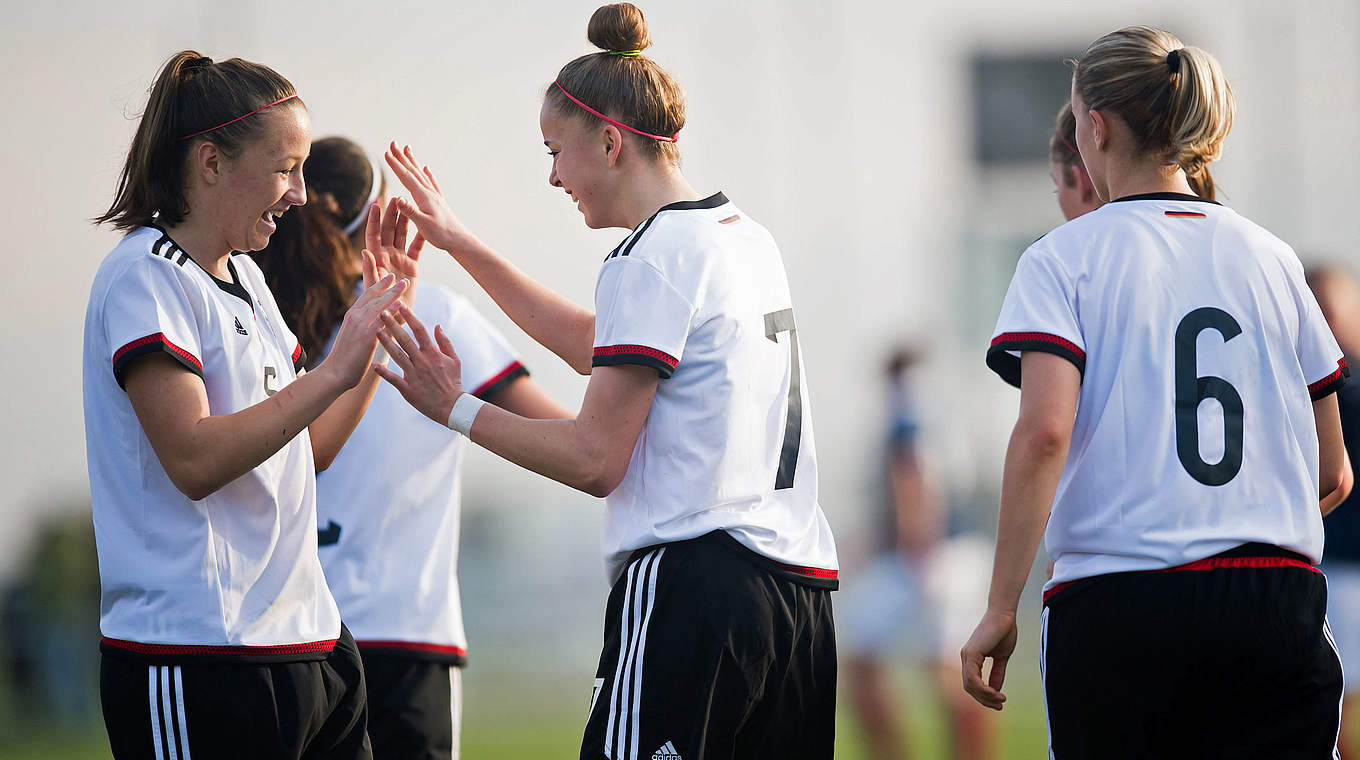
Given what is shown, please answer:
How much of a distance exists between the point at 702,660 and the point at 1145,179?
4.09 ft

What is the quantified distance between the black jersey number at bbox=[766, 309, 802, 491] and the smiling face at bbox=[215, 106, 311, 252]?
3.22ft

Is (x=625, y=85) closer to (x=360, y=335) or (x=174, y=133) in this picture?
(x=360, y=335)

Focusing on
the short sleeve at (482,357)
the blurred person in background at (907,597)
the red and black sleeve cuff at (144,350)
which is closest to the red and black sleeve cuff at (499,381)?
the short sleeve at (482,357)

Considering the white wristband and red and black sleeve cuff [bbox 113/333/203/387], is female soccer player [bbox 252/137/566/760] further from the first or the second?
red and black sleeve cuff [bbox 113/333/203/387]

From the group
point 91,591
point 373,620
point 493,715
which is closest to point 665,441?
point 373,620

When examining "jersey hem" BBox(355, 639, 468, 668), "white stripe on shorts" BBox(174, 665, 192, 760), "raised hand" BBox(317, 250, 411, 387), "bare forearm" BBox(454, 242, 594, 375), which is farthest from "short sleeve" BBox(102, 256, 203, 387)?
"jersey hem" BBox(355, 639, 468, 668)

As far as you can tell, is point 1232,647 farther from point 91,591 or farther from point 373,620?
point 91,591

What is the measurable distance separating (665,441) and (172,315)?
91cm

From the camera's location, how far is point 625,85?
8.73 feet

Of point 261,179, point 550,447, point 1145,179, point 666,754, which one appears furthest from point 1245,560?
point 261,179

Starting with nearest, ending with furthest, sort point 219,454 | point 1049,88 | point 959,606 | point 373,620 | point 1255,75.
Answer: point 219,454 < point 373,620 < point 959,606 < point 1255,75 < point 1049,88

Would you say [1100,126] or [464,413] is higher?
[1100,126]

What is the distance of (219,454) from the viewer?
2182 millimetres

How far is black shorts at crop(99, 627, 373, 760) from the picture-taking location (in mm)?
2182
